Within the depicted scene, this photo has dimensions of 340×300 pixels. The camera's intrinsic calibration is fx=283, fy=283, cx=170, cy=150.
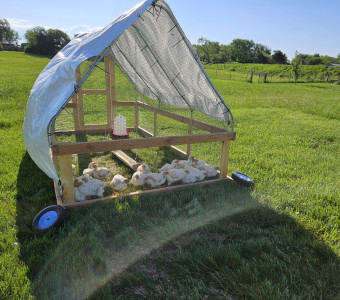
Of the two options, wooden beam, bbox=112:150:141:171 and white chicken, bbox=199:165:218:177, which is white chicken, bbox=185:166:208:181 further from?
wooden beam, bbox=112:150:141:171

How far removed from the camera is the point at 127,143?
3.06 m

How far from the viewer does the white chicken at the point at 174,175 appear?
3.57m

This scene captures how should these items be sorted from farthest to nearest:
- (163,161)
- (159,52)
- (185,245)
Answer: (163,161)
(159,52)
(185,245)

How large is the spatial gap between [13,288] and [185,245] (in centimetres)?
129

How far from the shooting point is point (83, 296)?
71.3 inches

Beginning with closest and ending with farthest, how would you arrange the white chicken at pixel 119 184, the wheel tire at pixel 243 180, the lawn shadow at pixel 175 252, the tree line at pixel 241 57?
the lawn shadow at pixel 175 252 → the white chicken at pixel 119 184 → the wheel tire at pixel 243 180 → the tree line at pixel 241 57

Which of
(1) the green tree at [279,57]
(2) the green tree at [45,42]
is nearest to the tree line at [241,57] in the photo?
(1) the green tree at [279,57]

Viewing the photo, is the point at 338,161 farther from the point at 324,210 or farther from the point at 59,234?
the point at 59,234

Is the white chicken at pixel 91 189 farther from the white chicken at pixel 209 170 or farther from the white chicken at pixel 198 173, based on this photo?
the white chicken at pixel 209 170

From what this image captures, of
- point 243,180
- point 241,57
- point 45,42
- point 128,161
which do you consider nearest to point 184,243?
point 243,180

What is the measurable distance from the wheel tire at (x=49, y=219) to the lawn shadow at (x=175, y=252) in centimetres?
6

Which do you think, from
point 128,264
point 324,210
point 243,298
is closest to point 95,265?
point 128,264

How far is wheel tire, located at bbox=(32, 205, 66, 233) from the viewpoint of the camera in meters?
2.51

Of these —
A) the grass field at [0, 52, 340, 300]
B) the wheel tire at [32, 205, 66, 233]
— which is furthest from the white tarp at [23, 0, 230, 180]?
the grass field at [0, 52, 340, 300]
